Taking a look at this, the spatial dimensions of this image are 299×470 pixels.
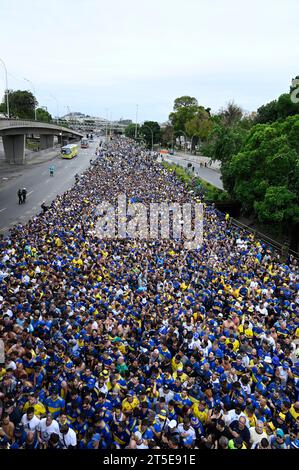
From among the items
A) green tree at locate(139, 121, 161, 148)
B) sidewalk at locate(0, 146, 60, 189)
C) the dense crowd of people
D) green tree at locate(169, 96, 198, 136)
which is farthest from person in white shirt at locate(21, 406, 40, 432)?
green tree at locate(139, 121, 161, 148)

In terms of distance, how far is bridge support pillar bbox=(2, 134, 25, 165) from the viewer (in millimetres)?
51031

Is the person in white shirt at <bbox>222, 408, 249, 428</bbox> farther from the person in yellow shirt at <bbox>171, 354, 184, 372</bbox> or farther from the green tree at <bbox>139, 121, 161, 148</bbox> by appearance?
the green tree at <bbox>139, 121, 161, 148</bbox>

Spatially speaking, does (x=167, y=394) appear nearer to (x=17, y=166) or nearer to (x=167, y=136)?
(x=17, y=166)

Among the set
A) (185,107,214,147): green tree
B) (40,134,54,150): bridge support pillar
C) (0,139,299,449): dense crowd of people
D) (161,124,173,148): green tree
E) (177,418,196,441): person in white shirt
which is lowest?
(0,139,299,449): dense crowd of people

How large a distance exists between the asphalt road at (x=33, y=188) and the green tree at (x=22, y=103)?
50.4 metres

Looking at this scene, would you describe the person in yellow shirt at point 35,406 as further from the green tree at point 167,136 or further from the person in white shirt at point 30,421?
the green tree at point 167,136

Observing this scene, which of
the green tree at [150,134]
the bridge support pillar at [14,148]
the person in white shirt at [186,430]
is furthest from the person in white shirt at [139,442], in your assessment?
the green tree at [150,134]

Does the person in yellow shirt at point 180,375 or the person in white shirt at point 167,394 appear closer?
the person in white shirt at point 167,394

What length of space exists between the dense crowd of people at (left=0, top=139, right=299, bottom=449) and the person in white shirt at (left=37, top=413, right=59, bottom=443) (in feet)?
0.05

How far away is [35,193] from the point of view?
33125 mm

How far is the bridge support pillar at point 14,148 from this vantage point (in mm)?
51031

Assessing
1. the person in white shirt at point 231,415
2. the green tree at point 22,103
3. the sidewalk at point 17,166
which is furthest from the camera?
the green tree at point 22,103
